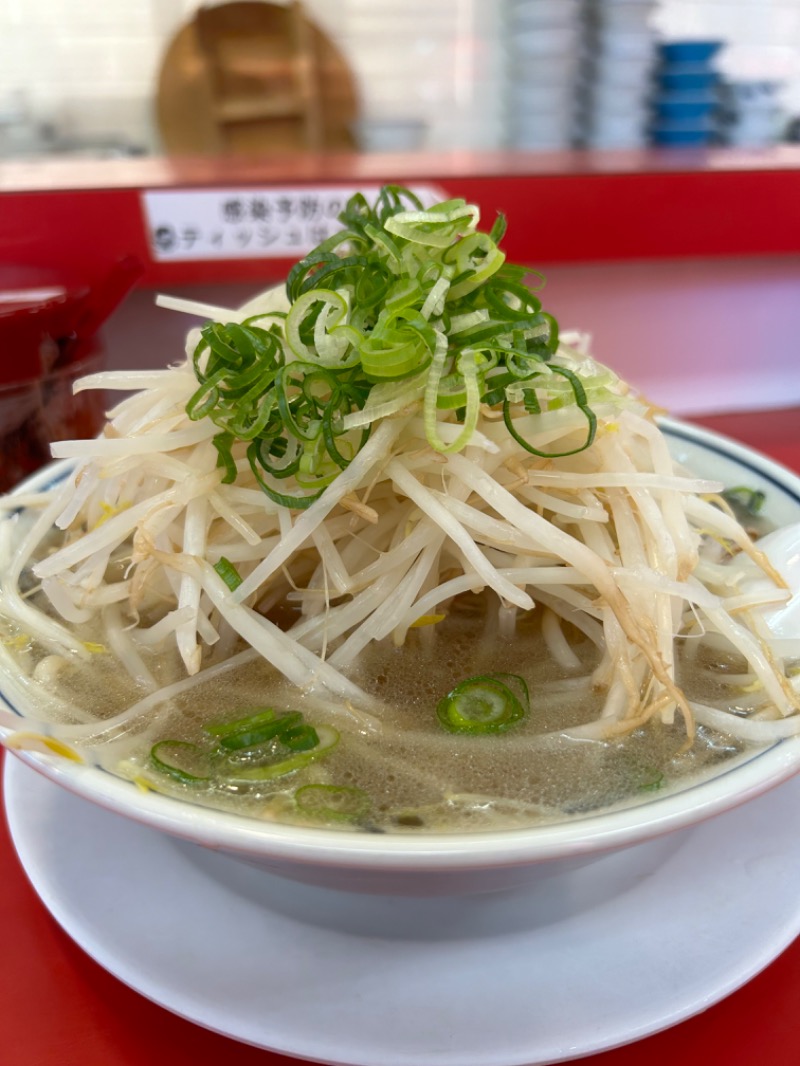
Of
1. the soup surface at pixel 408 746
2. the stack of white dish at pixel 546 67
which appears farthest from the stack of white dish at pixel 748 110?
the soup surface at pixel 408 746

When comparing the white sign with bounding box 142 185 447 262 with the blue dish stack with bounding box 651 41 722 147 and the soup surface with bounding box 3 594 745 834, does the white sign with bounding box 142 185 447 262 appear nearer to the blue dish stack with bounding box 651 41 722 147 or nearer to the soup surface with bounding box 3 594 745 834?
the soup surface with bounding box 3 594 745 834

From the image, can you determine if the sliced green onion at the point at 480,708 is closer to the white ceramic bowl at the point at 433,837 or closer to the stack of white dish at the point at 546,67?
the white ceramic bowl at the point at 433,837

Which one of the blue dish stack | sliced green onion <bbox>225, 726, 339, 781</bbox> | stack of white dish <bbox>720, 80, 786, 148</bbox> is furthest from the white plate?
stack of white dish <bbox>720, 80, 786, 148</bbox>

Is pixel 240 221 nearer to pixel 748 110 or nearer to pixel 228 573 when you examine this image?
pixel 228 573

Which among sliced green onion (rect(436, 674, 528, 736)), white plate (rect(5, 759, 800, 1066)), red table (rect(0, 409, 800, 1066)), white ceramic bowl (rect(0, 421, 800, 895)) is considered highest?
white ceramic bowl (rect(0, 421, 800, 895))

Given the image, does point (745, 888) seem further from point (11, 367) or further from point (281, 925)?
point (11, 367)

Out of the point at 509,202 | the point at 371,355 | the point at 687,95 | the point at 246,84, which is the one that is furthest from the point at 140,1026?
the point at 246,84
